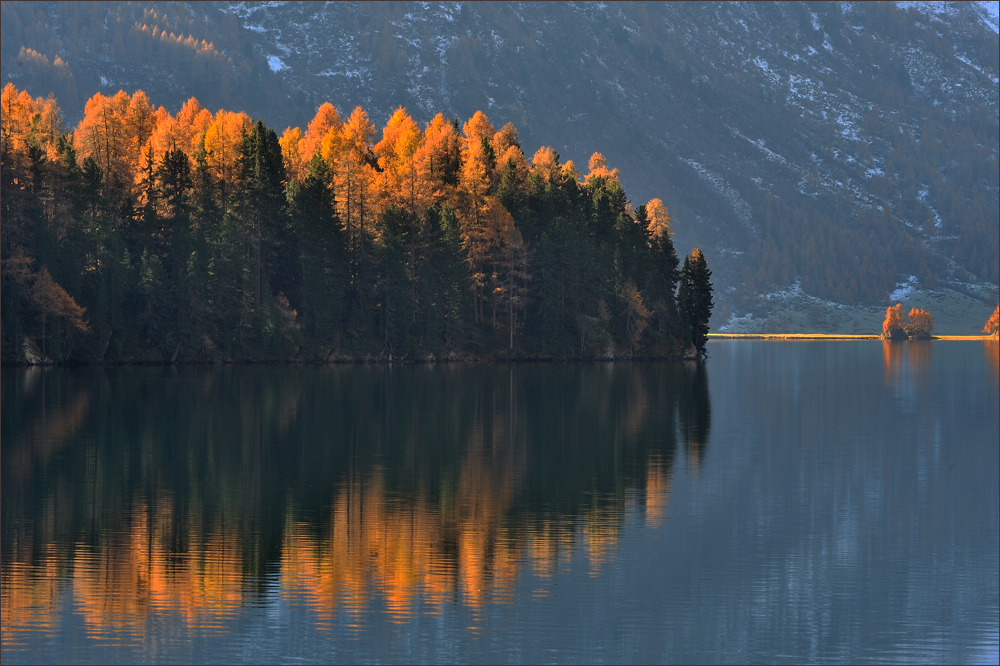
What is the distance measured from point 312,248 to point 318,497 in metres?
104

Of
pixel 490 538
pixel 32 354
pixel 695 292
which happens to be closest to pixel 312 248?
→ pixel 32 354

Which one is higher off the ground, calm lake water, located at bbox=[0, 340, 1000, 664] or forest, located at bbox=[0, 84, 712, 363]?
forest, located at bbox=[0, 84, 712, 363]

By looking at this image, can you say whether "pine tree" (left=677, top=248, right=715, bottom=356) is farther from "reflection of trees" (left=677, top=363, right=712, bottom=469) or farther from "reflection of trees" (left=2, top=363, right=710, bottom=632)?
"reflection of trees" (left=2, top=363, right=710, bottom=632)

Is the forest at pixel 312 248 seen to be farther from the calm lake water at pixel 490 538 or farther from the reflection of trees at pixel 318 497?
the calm lake water at pixel 490 538

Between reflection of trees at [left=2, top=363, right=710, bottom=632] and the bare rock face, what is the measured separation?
143ft

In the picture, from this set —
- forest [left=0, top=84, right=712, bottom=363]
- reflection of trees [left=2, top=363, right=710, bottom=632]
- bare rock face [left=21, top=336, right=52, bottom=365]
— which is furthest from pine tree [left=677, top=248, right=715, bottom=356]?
reflection of trees [left=2, top=363, right=710, bottom=632]

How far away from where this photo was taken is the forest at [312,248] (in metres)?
126

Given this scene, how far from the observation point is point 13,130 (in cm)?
12744

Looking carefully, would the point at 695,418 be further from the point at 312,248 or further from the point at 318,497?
the point at 312,248

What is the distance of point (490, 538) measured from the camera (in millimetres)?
33250

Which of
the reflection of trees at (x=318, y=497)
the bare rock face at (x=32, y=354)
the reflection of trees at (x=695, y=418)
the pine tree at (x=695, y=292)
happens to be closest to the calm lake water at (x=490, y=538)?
the reflection of trees at (x=318, y=497)

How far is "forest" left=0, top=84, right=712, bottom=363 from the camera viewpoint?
12562cm

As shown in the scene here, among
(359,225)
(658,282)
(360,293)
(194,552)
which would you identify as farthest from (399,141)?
(194,552)

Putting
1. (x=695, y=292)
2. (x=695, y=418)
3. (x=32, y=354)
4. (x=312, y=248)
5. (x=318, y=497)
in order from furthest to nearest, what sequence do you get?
(x=695, y=292) < (x=312, y=248) < (x=32, y=354) < (x=695, y=418) < (x=318, y=497)
